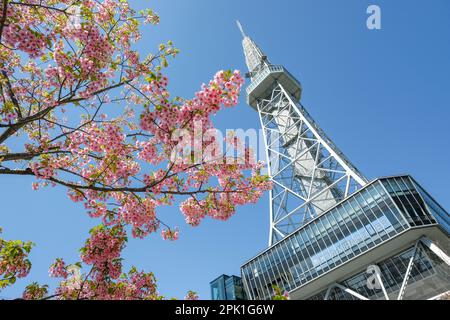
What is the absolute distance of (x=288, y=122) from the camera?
204 ft

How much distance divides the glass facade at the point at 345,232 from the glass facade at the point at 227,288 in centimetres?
449

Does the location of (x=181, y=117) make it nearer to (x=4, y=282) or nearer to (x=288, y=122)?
(x=4, y=282)

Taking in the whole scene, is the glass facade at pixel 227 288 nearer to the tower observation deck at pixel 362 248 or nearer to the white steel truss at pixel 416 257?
the tower observation deck at pixel 362 248

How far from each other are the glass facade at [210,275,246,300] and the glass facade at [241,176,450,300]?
449 centimetres

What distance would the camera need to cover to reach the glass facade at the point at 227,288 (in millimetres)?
47959

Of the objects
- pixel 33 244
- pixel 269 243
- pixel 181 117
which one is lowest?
pixel 33 244

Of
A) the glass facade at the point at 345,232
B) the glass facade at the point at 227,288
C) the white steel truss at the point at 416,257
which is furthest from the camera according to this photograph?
the glass facade at the point at 227,288

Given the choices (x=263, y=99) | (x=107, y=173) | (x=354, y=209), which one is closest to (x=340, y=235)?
(x=354, y=209)

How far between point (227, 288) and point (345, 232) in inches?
901

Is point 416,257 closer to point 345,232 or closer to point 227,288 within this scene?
point 345,232

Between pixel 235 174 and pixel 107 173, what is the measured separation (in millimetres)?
3060

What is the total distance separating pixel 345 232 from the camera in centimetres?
3659

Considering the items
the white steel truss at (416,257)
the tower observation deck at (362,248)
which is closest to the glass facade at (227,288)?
the tower observation deck at (362,248)

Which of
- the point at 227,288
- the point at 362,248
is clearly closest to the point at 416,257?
the point at 362,248
